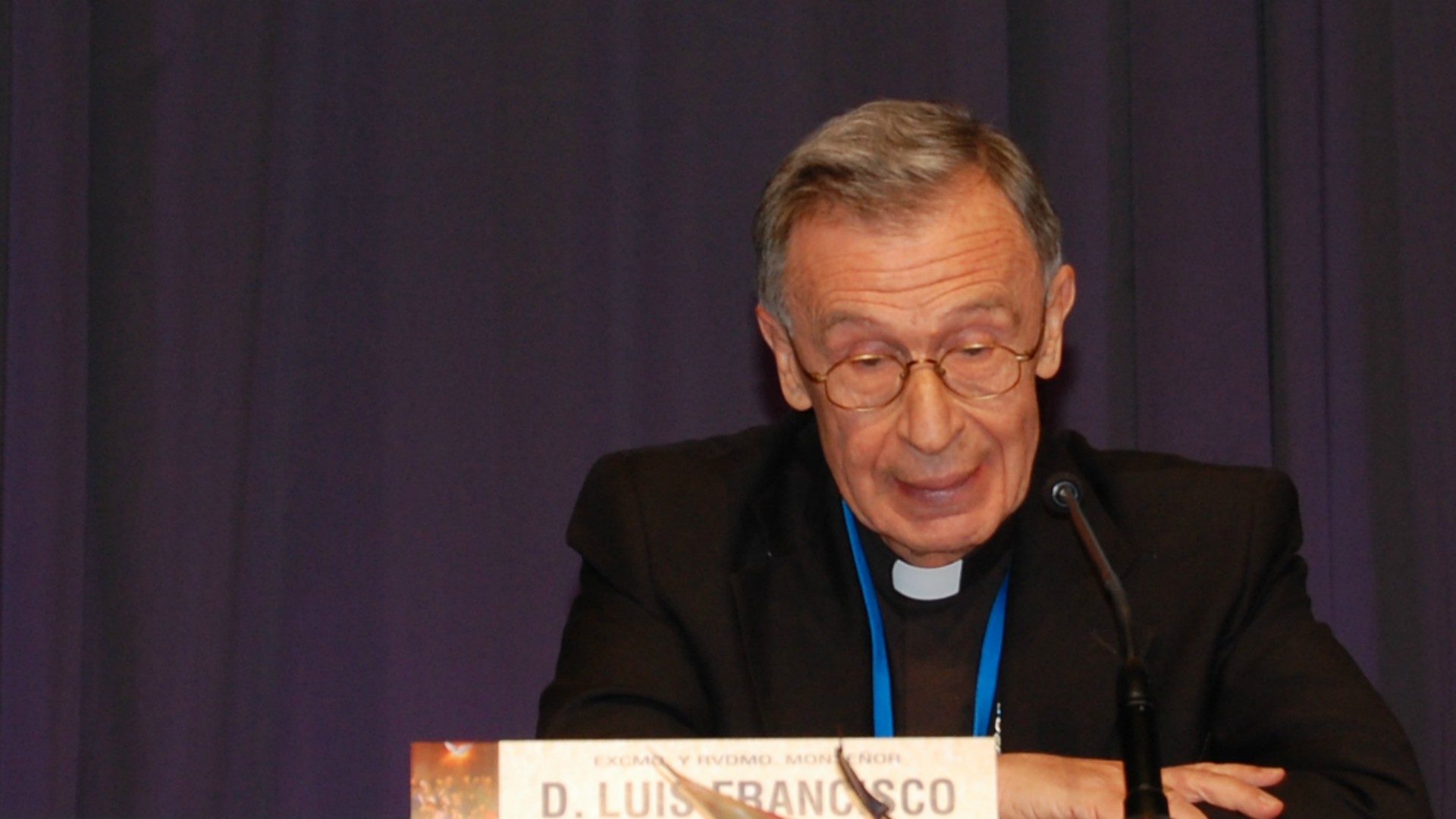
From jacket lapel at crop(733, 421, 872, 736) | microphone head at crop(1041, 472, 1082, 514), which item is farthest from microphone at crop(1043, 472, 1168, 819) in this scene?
jacket lapel at crop(733, 421, 872, 736)

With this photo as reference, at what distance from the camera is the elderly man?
236 cm

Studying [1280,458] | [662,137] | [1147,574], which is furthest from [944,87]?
[1147,574]

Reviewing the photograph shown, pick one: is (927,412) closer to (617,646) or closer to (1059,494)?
(1059,494)

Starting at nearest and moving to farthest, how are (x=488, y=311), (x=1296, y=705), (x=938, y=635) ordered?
(x=1296, y=705) → (x=938, y=635) → (x=488, y=311)

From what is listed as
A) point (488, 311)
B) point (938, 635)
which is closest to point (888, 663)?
point (938, 635)

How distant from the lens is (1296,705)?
7.52ft

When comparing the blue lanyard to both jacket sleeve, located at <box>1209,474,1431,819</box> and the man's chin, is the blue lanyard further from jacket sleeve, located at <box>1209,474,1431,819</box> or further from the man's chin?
jacket sleeve, located at <box>1209,474,1431,819</box>

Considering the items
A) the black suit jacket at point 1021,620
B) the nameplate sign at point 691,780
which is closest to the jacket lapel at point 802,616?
the black suit jacket at point 1021,620

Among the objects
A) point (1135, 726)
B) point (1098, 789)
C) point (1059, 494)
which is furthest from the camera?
point (1059, 494)

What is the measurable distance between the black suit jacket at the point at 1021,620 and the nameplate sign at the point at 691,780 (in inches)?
27.1

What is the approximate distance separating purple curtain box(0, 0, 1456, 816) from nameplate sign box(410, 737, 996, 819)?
6.93 ft

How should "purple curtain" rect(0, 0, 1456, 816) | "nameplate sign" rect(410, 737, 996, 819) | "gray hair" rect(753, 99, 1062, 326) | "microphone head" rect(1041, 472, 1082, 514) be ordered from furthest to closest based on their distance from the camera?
1. "purple curtain" rect(0, 0, 1456, 816)
2. "gray hair" rect(753, 99, 1062, 326)
3. "microphone head" rect(1041, 472, 1082, 514)
4. "nameplate sign" rect(410, 737, 996, 819)

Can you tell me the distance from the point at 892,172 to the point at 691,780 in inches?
44.4

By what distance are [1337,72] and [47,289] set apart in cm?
285
